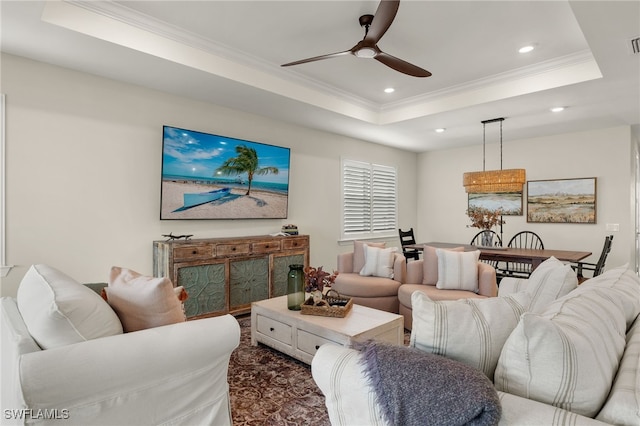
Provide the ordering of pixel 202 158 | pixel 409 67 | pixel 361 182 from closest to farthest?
1. pixel 409 67
2. pixel 202 158
3. pixel 361 182

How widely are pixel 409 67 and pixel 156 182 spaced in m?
2.86

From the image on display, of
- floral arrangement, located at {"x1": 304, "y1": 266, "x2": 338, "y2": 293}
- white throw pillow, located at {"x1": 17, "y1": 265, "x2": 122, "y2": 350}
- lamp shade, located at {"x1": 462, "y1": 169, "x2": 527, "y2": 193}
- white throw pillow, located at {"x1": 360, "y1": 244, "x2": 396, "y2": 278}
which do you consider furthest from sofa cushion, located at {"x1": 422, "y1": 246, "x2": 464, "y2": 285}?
white throw pillow, located at {"x1": 17, "y1": 265, "x2": 122, "y2": 350}

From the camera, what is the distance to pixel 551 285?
2.13 meters

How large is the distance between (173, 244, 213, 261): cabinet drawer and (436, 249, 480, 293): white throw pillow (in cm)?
245

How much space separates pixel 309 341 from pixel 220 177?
2.49 m

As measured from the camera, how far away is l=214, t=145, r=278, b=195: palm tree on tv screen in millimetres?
4500

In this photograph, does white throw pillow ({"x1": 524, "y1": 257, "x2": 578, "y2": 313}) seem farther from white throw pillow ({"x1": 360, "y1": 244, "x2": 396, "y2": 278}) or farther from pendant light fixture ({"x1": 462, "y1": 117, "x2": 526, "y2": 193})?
pendant light fixture ({"x1": 462, "y1": 117, "x2": 526, "y2": 193})

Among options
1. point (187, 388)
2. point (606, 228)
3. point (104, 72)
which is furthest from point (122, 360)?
point (606, 228)

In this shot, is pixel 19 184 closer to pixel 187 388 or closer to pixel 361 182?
pixel 187 388

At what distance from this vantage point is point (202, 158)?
4258 millimetres

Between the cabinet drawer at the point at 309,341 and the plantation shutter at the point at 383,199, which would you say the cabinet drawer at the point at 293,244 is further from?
the plantation shutter at the point at 383,199

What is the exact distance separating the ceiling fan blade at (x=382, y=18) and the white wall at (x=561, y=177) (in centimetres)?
350

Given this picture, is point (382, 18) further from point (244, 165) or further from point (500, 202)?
point (500, 202)

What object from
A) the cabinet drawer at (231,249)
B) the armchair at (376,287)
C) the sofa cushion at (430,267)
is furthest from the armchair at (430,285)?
A: the cabinet drawer at (231,249)
